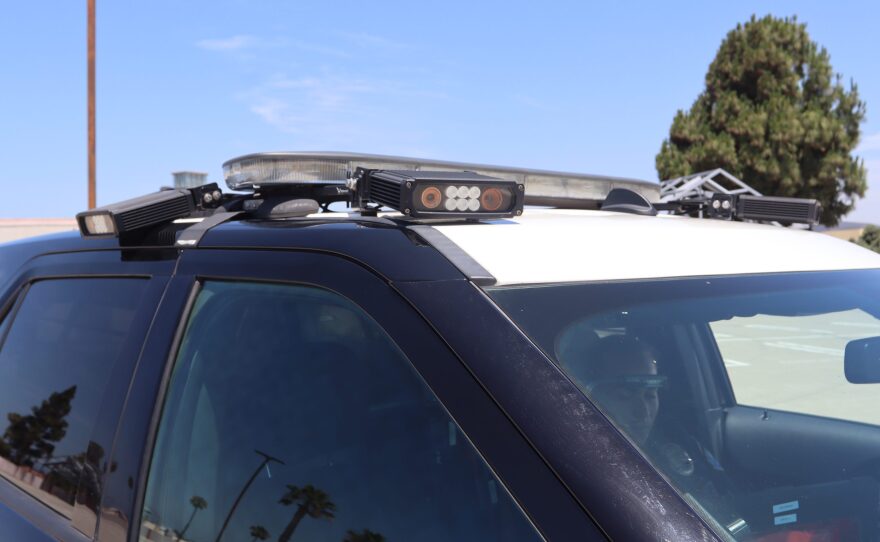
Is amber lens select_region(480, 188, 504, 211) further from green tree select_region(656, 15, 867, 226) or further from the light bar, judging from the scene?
green tree select_region(656, 15, 867, 226)

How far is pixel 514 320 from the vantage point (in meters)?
1.27

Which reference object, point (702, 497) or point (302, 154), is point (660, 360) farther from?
point (302, 154)

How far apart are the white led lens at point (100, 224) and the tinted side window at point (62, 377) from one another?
11 centimetres

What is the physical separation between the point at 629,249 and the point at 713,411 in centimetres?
76

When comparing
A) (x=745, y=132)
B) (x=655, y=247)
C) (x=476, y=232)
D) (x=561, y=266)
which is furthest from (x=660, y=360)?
(x=745, y=132)

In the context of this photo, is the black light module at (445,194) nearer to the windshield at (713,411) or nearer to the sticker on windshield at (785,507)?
the windshield at (713,411)

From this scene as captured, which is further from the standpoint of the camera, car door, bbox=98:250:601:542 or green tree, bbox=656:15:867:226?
green tree, bbox=656:15:867:226

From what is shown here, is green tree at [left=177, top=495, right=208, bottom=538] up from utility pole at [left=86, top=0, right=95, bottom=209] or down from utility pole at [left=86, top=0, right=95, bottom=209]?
down

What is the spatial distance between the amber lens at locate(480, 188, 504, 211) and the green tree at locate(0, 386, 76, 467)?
1086mm

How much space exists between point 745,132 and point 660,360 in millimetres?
31067

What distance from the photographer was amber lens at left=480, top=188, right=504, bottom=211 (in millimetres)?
1617

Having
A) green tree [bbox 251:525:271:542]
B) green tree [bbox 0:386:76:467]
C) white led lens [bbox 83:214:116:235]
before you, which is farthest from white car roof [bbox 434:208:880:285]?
green tree [bbox 0:386:76:467]

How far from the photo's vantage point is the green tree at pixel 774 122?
30484mm

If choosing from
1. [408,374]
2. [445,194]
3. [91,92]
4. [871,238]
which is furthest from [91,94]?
[871,238]
